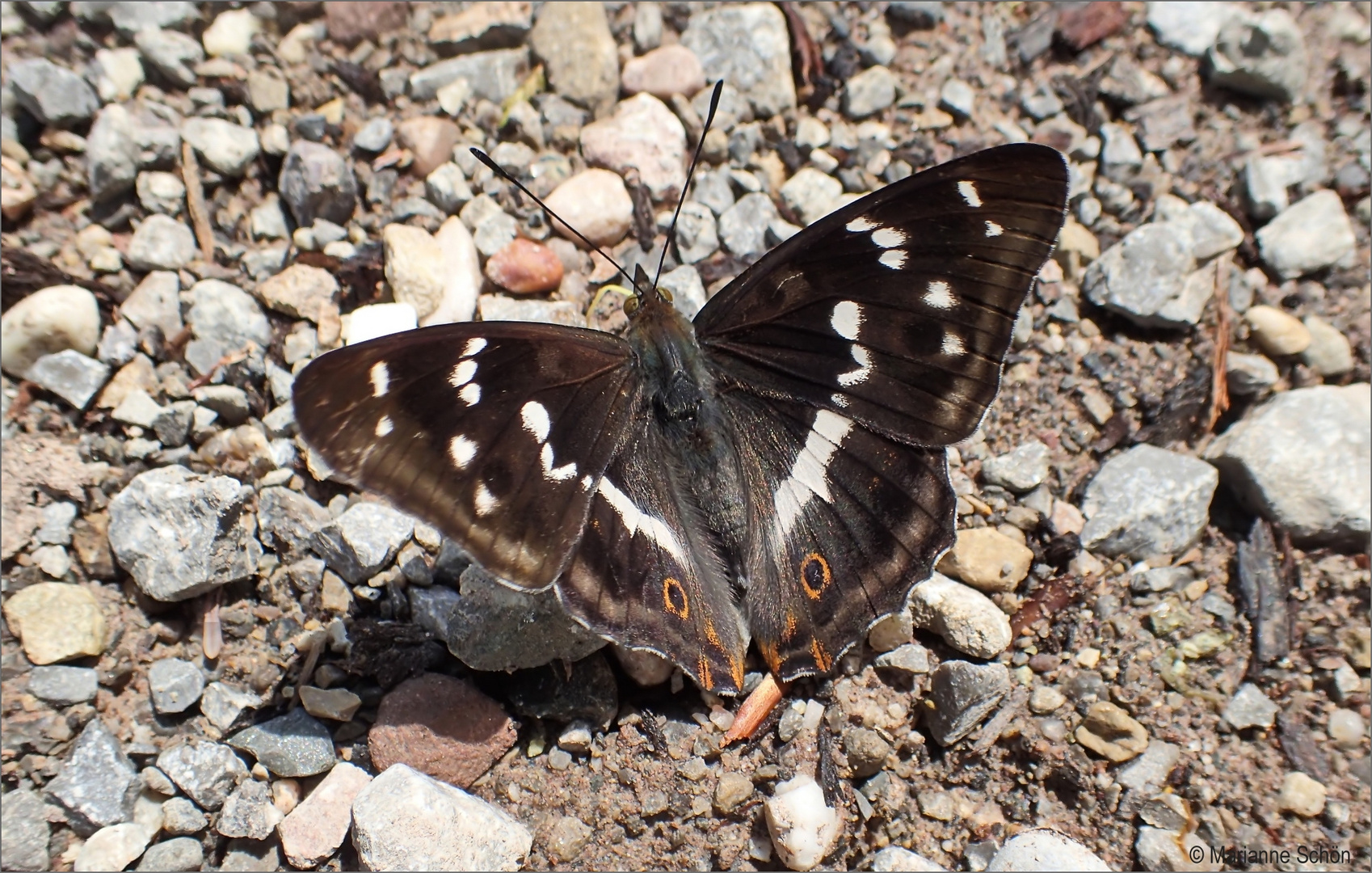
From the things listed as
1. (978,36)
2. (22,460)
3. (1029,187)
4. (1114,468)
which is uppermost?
(978,36)

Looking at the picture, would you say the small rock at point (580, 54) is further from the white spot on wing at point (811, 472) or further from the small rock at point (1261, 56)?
the small rock at point (1261, 56)

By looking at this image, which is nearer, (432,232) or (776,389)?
(776,389)

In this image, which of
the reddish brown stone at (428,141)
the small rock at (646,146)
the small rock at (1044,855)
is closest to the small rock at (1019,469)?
the small rock at (1044,855)

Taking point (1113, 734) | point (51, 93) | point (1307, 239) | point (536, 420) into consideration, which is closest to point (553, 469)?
point (536, 420)

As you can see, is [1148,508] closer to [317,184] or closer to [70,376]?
[317,184]

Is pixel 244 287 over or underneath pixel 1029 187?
underneath

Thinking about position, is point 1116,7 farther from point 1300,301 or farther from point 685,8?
point 685,8

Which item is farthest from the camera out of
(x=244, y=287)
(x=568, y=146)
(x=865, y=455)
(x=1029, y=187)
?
(x=568, y=146)

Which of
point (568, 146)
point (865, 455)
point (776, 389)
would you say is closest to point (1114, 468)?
point (865, 455)
